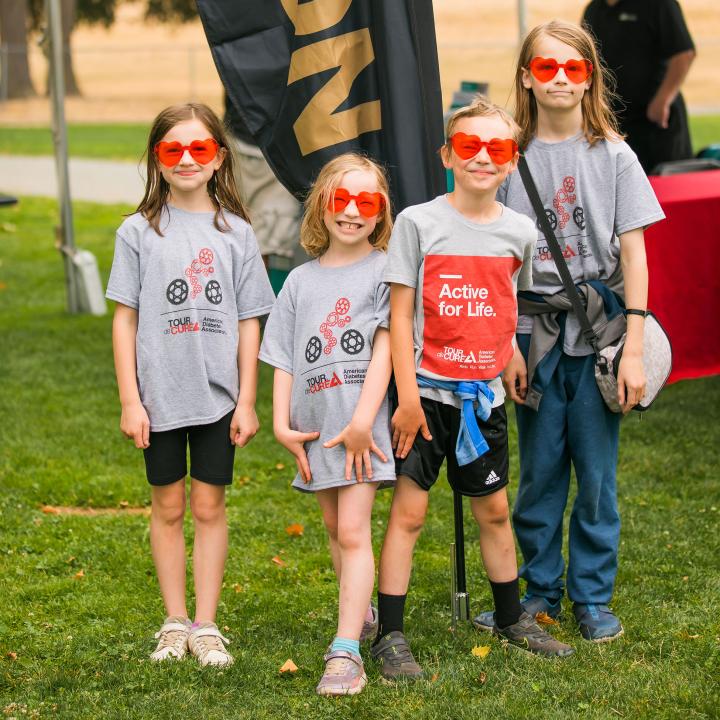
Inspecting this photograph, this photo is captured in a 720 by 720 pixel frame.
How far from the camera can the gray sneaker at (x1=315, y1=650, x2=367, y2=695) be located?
3424 millimetres

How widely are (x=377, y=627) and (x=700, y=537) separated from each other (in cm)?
165

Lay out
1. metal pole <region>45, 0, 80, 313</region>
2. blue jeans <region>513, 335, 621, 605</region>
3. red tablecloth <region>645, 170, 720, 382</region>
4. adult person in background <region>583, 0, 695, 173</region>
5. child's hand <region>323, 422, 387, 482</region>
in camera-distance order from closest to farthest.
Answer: child's hand <region>323, 422, 387, 482</region>
blue jeans <region>513, 335, 621, 605</region>
red tablecloth <region>645, 170, 720, 382</region>
adult person in background <region>583, 0, 695, 173</region>
metal pole <region>45, 0, 80, 313</region>

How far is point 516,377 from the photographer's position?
12.5 feet

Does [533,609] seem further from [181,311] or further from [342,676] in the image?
[181,311]

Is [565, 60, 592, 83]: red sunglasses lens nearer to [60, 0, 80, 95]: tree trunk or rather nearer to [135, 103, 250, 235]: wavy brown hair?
[135, 103, 250, 235]: wavy brown hair

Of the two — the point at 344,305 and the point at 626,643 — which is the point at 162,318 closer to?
the point at 344,305

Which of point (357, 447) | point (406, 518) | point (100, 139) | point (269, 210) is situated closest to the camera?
point (357, 447)

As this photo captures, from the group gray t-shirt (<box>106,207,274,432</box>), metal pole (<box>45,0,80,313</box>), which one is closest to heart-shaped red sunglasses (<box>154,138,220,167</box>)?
gray t-shirt (<box>106,207,274,432</box>)

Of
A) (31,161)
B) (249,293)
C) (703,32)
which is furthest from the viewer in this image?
(703,32)

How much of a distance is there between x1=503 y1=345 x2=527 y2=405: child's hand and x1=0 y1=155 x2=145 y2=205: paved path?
1276 cm

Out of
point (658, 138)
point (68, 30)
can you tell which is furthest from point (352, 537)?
point (68, 30)

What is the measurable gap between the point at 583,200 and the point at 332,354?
89cm

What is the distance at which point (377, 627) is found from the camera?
150 inches

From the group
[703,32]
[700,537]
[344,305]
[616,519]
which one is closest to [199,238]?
[344,305]
